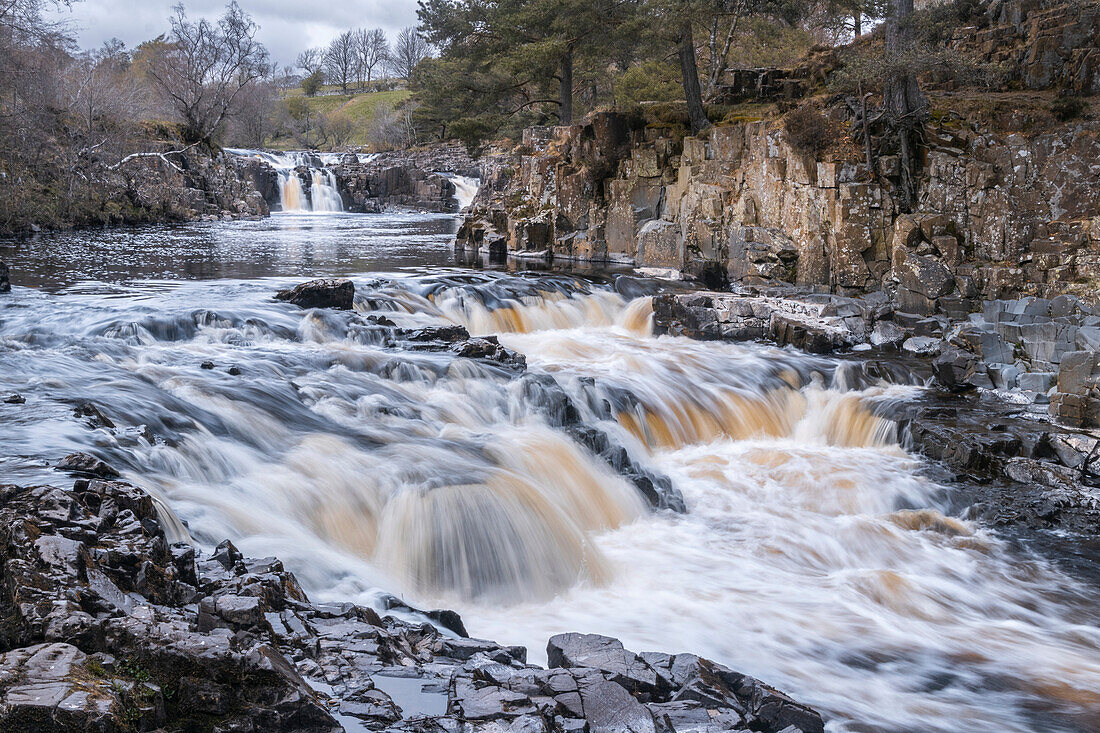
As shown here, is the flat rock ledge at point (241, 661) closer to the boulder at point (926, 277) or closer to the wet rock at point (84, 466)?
the wet rock at point (84, 466)

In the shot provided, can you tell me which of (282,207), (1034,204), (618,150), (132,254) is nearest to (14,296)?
(132,254)

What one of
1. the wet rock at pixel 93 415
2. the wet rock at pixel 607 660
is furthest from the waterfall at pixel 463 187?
the wet rock at pixel 607 660

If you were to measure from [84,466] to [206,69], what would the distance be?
38.3 metres

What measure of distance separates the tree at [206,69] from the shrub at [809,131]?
3025 cm

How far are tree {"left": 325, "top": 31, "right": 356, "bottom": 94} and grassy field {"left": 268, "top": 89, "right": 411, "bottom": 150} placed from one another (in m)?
7.88

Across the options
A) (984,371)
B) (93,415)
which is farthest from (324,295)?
(984,371)

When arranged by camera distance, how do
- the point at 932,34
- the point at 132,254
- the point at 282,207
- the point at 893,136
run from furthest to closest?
the point at 282,207, the point at 132,254, the point at 932,34, the point at 893,136

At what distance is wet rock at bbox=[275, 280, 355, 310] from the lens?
13.1 m

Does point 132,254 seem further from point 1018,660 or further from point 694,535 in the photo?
point 1018,660

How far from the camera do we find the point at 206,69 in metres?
37.7

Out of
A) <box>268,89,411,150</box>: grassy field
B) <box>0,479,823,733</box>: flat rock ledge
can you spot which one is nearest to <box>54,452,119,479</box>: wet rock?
<box>0,479,823,733</box>: flat rock ledge

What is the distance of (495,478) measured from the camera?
7.25 meters

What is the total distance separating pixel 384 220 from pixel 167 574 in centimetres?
3663

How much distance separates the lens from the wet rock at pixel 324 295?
1307 cm
